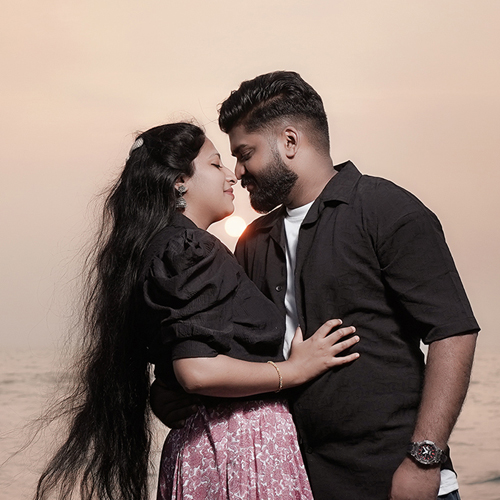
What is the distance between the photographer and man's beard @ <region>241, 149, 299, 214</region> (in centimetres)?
276

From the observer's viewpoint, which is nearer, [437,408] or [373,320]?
[437,408]

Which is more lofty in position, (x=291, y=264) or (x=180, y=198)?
(x=180, y=198)

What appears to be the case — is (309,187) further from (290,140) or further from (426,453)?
(426,453)

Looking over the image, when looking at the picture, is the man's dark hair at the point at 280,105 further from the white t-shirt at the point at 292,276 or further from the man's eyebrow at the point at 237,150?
the white t-shirt at the point at 292,276

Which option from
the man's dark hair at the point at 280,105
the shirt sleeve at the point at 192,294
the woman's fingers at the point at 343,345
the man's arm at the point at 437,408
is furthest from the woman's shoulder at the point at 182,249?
the man's arm at the point at 437,408

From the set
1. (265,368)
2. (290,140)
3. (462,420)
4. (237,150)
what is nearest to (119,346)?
(265,368)

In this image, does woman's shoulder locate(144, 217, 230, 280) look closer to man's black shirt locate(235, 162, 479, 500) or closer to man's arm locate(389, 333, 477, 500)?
man's black shirt locate(235, 162, 479, 500)

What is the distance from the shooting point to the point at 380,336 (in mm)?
2338

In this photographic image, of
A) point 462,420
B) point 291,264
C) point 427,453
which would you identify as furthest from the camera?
point 462,420

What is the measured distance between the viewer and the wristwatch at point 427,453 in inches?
84.5

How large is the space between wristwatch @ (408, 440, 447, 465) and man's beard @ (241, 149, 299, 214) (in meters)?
1.09

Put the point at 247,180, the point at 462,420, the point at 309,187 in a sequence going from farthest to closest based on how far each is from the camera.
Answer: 1. the point at 462,420
2. the point at 247,180
3. the point at 309,187

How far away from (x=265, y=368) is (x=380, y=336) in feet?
1.31

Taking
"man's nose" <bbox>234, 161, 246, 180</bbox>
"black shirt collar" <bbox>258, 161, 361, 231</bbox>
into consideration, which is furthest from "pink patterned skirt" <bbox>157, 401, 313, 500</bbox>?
"man's nose" <bbox>234, 161, 246, 180</bbox>
